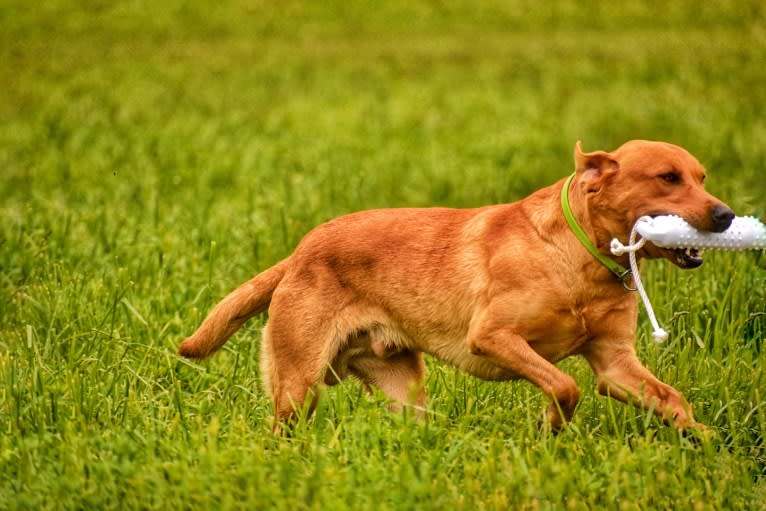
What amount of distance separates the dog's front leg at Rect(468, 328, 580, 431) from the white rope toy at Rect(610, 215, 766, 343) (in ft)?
1.32

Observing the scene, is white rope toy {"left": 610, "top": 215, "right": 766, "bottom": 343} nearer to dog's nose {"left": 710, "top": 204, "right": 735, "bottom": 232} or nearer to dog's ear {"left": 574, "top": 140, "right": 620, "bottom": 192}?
dog's nose {"left": 710, "top": 204, "right": 735, "bottom": 232}

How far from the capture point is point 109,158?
10047 mm

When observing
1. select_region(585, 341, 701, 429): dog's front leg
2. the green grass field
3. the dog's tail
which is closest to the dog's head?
select_region(585, 341, 701, 429): dog's front leg

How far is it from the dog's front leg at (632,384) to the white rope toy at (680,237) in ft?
0.88

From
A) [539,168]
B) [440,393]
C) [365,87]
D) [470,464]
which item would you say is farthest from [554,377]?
[365,87]

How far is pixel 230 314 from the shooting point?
5.46 meters

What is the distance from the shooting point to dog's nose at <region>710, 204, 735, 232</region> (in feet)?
15.1

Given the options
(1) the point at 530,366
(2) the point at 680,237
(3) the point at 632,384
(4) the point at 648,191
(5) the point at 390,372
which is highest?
(4) the point at 648,191

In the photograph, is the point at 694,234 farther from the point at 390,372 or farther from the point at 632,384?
the point at 390,372

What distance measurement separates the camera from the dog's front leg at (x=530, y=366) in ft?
15.6

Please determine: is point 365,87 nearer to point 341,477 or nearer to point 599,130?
point 599,130

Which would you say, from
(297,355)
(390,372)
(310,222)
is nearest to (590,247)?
(390,372)

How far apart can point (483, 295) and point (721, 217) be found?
102cm

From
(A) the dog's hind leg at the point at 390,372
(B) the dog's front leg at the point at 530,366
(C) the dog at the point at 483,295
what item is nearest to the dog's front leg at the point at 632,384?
(C) the dog at the point at 483,295
